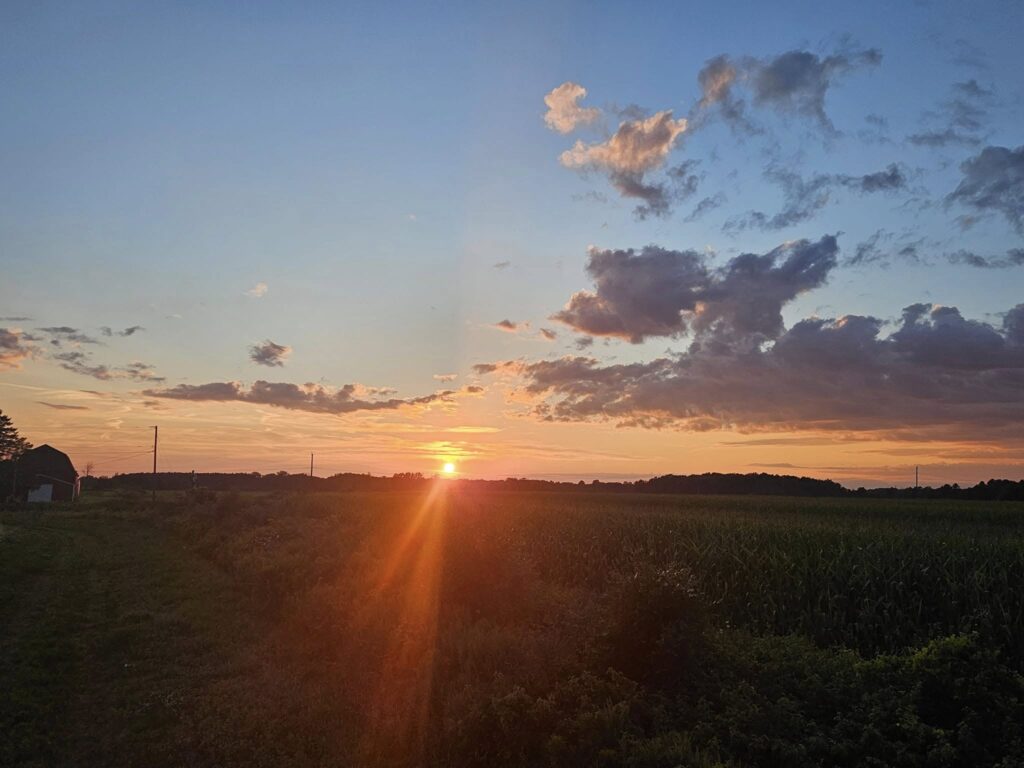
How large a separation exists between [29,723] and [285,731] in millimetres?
3295

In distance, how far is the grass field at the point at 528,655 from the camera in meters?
7.56

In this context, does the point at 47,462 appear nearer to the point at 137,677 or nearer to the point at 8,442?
the point at 8,442

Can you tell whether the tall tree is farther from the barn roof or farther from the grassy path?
the grassy path

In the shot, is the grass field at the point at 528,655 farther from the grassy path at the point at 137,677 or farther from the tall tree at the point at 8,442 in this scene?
the tall tree at the point at 8,442

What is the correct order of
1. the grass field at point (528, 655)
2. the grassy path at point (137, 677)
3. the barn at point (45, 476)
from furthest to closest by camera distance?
1. the barn at point (45, 476)
2. the grassy path at point (137, 677)
3. the grass field at point (528, 655)

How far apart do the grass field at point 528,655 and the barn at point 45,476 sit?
65.0 meters

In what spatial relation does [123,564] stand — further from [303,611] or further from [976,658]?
[976,658]

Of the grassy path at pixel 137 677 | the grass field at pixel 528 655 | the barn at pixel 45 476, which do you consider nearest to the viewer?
the grass field at pixel 528 655

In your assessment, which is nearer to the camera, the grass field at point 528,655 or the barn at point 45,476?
the grass field at point 528,655

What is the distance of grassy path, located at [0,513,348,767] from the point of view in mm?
8125

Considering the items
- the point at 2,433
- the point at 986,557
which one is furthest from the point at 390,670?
the point at 2,433

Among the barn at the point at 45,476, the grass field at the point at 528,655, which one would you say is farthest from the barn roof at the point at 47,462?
the grass field at the point at 528,655

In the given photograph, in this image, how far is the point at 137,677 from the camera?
10938 mm

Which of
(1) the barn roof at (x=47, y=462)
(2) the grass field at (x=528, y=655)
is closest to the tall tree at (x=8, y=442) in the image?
(1) the barn roof at (x=47, y=462)
